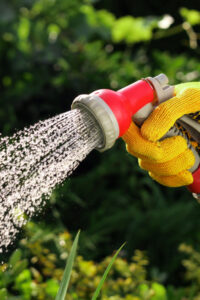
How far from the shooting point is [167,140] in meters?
1.03

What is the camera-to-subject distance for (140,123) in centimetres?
105

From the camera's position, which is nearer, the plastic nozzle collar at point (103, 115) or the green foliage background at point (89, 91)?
the plastic nozzle collar at point (103, 115)

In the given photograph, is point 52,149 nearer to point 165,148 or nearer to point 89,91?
point 165,148

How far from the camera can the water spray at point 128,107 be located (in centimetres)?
92

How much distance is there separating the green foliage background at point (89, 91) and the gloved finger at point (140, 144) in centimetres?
99

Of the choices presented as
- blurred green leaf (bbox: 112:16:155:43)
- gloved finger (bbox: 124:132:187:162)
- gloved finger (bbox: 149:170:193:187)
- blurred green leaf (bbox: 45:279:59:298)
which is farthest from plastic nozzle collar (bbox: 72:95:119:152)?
blurred green leaf (bbox: 112:16:155:43)

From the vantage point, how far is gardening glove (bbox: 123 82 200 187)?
99 centimetres

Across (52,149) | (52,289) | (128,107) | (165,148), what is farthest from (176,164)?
(52,289)

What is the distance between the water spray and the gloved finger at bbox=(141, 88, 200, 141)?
0.03 metres


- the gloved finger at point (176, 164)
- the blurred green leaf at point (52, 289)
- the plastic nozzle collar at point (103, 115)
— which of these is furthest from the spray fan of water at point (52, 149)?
the blurred green leaf at point (52, 289)

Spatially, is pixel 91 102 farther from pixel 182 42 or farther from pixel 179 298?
pixel 182 42

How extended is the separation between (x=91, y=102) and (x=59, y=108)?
2.03 meters

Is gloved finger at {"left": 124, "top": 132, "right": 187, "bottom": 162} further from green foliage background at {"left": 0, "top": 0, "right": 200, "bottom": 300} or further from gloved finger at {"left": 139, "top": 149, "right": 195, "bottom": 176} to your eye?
green foliage background at {"left": 0, "top": 0, "right": 200, "bottom": 300}

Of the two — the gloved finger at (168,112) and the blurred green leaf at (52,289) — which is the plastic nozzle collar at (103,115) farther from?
the blurred green leaf at (52,289)
